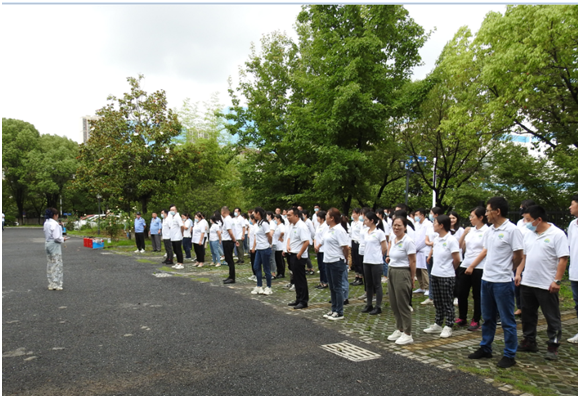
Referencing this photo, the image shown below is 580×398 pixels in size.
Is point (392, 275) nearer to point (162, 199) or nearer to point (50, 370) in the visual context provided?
point (50, 370)

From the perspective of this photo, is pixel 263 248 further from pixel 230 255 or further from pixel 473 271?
pixel 473 271

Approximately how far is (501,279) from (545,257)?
809mm

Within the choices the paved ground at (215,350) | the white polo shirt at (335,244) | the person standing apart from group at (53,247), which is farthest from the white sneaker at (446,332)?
the person standing apart from group at (53,247)

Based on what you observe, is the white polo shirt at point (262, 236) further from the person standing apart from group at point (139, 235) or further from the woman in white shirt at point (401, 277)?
the person standing apart from group at point (139, 235)

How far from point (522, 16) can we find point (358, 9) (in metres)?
6.85

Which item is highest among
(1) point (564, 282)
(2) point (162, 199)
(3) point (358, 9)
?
(3) point (358, 9)

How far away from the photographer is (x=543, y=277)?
5.49 m

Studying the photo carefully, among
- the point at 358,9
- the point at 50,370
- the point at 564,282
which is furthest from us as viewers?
the point at 358,9

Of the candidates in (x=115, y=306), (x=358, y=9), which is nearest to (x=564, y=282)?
(x=115, y=306)

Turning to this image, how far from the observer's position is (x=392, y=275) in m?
6.35

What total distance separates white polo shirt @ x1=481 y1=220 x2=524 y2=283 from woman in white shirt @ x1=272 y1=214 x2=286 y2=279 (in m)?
7.11

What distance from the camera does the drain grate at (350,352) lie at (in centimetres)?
555

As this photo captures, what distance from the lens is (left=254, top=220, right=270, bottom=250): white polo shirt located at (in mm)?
9992

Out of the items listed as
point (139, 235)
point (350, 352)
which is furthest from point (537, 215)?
point (139, 235)
